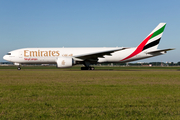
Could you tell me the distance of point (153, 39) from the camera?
30156 millimetres

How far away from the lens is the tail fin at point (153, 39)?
30.1 meters

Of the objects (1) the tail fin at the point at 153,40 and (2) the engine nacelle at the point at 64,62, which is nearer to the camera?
(2) the engine nacelle at the point at 64,62

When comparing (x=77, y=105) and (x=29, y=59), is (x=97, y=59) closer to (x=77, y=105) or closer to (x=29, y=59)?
(x=29, y=59)

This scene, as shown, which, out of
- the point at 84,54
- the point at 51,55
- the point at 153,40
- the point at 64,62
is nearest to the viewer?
the point at 64,62

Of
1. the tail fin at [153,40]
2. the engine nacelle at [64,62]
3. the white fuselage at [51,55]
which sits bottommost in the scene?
the engine nacelle at [64,62]

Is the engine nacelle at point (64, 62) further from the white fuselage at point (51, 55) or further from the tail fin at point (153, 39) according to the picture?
the tail fin at point (153, 39)

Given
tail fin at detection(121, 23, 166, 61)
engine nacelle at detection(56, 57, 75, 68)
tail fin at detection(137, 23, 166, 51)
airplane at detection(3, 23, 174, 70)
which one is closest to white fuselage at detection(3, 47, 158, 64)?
airplane at detection(3, 23, 174, 70)

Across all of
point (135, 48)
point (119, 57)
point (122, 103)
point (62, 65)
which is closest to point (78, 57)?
point (62, 65)

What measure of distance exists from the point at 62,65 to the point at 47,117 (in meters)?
23.1

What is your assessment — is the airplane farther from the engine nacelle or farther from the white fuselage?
the engine nacelle

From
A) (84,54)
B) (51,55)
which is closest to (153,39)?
(84,54)

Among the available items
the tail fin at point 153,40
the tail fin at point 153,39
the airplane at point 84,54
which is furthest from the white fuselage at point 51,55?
the tail fin at point 153,39

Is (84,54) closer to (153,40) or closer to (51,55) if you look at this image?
(51,55)

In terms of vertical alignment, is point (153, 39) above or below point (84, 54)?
above
